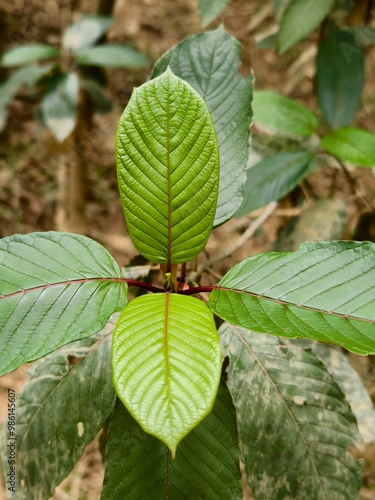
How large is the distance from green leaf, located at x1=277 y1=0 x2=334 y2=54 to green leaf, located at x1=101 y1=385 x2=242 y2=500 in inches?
37.8

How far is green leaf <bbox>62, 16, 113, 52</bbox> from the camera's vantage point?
1.90m

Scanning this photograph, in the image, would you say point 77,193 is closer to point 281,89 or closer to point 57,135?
point 57,135

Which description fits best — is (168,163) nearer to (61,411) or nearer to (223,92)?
(223,92)

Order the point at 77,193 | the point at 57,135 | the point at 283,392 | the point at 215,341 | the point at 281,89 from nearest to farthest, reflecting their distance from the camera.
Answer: the point at 215,341 → the point at 283,392 → the point at 57,135 → the point at 77,193 → the point at 281,89

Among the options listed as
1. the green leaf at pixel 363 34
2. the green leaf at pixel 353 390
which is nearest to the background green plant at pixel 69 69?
the green leaf at pixel 363 34

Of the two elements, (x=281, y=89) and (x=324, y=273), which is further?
(x=281, y=89)

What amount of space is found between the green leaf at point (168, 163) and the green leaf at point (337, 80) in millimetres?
831

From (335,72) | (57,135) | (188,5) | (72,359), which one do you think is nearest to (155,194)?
(72,359)

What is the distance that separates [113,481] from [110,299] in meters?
0.30

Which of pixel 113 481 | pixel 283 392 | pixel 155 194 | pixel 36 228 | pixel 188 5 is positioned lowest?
pixel 36 228

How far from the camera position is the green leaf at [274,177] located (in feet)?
3.78

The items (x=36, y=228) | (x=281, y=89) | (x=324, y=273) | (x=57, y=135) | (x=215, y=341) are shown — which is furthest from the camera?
(x=281, y=89)

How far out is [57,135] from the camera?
1.75 m

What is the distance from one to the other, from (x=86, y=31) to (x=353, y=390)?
1.63m
